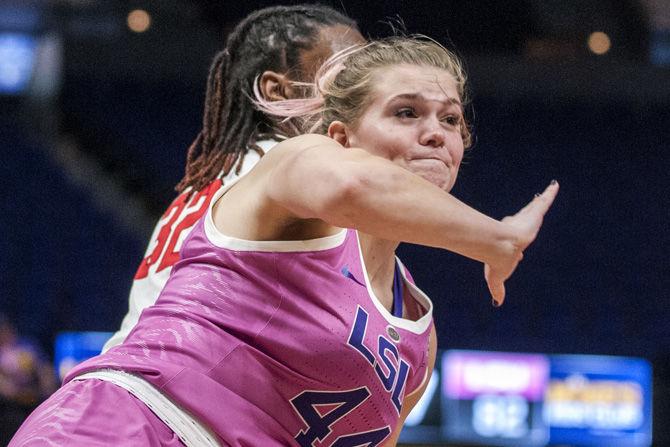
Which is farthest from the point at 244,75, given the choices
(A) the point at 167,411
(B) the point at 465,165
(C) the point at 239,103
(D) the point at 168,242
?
(B) the point at 465,165

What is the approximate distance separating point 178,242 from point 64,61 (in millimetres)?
8656

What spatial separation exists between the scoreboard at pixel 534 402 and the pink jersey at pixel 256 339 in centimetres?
646

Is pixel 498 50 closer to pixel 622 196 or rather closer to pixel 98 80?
pixel 622 196

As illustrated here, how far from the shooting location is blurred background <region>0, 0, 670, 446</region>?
998 centimetres

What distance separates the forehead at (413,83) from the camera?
6.06 ft

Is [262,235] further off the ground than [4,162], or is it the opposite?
[4,162]

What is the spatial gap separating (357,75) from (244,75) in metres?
0.92

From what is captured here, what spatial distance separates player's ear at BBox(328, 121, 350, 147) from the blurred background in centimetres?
775

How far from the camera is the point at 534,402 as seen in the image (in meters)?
8.40

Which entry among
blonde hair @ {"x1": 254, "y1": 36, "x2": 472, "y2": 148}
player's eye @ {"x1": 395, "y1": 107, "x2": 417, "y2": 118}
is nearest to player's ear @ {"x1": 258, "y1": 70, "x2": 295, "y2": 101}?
blonde hair @ {"x1": 254, "y1": 36, "x2": 472, "y2": 148}

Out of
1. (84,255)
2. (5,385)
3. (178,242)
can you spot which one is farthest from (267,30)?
(84,255)

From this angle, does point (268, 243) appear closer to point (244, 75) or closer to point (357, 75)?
point (357, 75)

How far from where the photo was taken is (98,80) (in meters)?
11.0

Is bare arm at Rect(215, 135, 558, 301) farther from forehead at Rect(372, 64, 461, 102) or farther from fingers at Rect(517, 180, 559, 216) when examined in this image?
forehead at Rect(372, 64, 461, 102)
